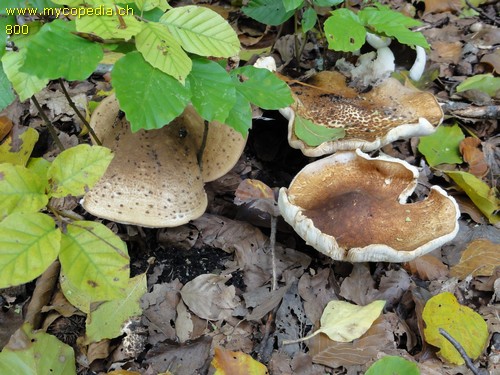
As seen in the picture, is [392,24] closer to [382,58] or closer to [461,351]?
[382,58]

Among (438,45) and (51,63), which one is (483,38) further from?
(51,63)

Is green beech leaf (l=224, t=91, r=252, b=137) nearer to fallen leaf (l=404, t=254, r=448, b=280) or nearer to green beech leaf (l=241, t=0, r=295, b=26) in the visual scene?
fallen leaf (l=404, t=254, r=448, b=280)

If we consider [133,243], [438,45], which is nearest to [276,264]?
[133,243]

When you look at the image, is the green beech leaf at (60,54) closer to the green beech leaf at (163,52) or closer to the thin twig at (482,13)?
the green beech leaf at (163,52)

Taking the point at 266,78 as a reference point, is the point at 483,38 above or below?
below

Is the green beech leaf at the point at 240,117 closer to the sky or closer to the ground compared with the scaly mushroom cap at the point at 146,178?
closer to the sky

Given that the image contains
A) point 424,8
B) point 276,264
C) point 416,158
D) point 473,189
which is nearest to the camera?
point 276,264

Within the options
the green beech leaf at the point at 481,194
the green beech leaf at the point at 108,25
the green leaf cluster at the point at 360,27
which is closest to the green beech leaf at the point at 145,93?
the green beech leaf at the point at 108,25
